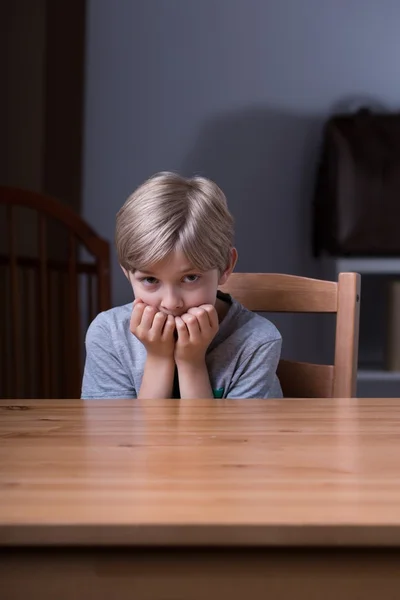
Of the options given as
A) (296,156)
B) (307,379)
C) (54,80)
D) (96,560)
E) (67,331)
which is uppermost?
(54,80)

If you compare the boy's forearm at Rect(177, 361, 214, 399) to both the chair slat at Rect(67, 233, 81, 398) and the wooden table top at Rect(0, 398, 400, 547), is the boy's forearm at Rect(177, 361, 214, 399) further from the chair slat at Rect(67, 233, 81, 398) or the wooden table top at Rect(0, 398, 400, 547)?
the chair slat at Rect(67, 233, 81, 398)

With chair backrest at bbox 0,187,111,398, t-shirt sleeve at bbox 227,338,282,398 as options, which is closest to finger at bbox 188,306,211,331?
t-shirt sleeve at bbox 227,338,282,398

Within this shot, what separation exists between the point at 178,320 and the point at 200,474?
0.54 metres

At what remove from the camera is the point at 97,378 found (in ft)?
3.71

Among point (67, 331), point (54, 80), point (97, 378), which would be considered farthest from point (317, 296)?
point (54, 80)

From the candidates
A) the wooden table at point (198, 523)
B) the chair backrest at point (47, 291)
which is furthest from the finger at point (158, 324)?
the chair backrest at point (47, 291)

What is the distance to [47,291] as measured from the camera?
2.31 meters

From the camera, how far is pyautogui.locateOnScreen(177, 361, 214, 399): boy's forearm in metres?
1.04

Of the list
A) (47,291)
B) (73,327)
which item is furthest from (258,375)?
(47,291)

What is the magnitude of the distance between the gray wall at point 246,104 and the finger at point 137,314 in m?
1.58

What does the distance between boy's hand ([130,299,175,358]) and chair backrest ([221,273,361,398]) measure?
0.71 ft

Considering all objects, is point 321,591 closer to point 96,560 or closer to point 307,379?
point 96,560

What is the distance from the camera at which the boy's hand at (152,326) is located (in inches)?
40.1

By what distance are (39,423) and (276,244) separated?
198cm
